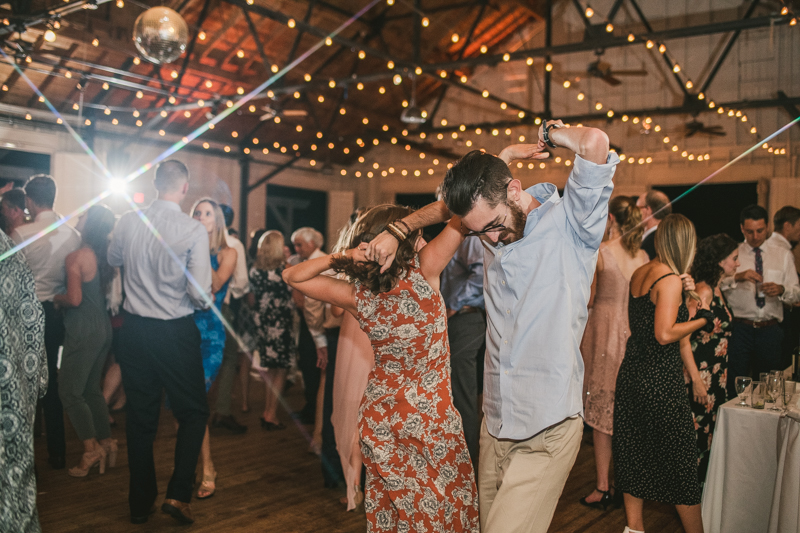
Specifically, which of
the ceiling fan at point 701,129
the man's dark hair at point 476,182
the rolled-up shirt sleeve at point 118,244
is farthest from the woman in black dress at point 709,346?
the ceiling fan at point 701,129

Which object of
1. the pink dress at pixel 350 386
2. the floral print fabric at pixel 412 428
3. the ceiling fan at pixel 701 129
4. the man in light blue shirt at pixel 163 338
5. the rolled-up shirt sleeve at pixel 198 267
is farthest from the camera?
the ceiling fan at pixel 701 129

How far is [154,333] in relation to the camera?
304 cm

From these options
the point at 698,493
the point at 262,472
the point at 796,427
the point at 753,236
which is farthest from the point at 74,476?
the point at 753,236

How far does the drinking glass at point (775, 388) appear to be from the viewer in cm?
259

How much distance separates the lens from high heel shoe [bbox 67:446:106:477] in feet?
12.4

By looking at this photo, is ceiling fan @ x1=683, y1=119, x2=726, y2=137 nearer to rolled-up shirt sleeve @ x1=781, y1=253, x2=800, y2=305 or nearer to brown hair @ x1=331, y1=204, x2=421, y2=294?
rolled-up shirt sleeve @ x1=781, y1=253, x2=800, y2=305

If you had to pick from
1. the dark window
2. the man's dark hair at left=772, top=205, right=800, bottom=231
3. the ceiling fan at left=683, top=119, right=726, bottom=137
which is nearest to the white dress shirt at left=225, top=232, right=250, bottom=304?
the man's dark hair at left=772, top=205, right=800, bottom=231

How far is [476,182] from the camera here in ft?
5.06

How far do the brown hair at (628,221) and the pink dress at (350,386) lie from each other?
170cm

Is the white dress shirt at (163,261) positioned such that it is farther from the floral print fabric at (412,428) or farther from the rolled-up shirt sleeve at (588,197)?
the rolled-up shirt sleeve at (588,197)

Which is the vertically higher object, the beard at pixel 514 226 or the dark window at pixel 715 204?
the dark window at pixel 715 204

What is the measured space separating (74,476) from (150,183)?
8524 mm

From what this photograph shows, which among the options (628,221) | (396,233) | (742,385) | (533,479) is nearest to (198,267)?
(396,233)

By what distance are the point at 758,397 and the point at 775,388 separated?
87 mm
